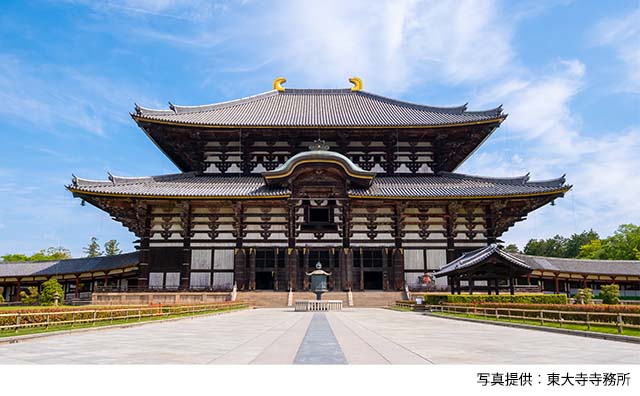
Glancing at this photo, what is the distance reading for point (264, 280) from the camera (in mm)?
35938

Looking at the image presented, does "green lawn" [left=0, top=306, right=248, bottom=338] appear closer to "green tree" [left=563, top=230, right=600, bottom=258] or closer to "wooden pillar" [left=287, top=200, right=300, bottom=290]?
"wooden pillar" [left=287, top=200, right=300, bottom=290]

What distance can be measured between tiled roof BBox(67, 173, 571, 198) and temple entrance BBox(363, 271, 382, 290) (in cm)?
660

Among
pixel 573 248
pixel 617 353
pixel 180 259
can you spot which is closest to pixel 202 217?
pixel 180 259

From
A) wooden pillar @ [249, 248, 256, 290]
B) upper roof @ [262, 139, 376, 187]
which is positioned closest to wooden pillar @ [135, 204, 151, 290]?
wooden pillar @ [249, 248, 256, 290]

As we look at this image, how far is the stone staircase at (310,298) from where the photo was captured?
31.8 meters

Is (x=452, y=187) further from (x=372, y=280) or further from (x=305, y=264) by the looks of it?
(x=305, y=264)

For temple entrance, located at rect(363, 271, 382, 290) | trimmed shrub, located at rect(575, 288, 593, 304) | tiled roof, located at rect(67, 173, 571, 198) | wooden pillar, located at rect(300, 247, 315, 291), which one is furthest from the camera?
temple entrance, located at rect(363, 271, 382, 290)

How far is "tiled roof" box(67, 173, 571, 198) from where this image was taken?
109ft

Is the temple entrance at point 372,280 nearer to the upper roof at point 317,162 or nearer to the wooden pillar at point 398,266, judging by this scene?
the wooden pillar at point 398,266

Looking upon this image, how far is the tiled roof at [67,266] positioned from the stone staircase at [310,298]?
39.9 feet

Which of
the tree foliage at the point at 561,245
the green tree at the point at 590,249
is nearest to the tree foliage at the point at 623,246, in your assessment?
the green tree at the point at 590,249

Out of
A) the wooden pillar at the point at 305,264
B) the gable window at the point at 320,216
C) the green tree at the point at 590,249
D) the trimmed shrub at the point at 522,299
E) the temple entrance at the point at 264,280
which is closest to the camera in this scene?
the trimmed shrub at the point at 522,299
